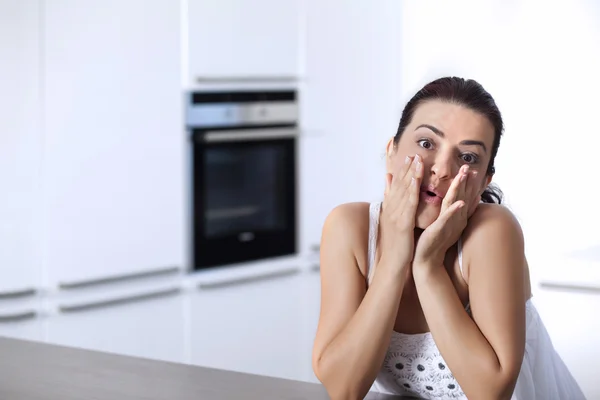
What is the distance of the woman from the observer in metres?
1.35

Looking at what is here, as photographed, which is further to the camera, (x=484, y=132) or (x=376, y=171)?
(x=376, y=171)

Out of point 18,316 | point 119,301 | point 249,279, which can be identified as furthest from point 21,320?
point 249,279

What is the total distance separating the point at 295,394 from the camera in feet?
3.92

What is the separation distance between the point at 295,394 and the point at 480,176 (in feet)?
1.50

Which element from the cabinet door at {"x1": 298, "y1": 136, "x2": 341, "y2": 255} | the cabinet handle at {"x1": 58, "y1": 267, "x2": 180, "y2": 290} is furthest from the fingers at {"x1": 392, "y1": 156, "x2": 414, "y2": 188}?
the cabinet door at {"x1": 298, "y1": 136, "x2": 341, "y2": 255}

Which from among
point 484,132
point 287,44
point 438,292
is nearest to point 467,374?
point 438,292

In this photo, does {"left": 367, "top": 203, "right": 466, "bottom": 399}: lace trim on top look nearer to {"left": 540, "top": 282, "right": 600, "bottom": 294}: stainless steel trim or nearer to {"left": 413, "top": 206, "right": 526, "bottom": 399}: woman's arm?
{"left": 413, "top": 206, "right": 526, "bottom": 399}: woman's arm

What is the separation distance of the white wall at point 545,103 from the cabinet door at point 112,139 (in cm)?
114

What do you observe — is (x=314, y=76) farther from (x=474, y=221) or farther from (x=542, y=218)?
(x=474, y=221)

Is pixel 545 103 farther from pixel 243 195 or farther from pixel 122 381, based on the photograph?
pixel 122 381

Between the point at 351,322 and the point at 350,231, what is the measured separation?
0.56 feet

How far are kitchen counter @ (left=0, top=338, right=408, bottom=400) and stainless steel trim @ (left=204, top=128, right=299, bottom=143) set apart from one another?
6.79 feet

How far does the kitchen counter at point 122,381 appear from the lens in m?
1.20

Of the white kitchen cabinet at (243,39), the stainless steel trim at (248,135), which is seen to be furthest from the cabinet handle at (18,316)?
the white kitchen cabinet at (243,39)
